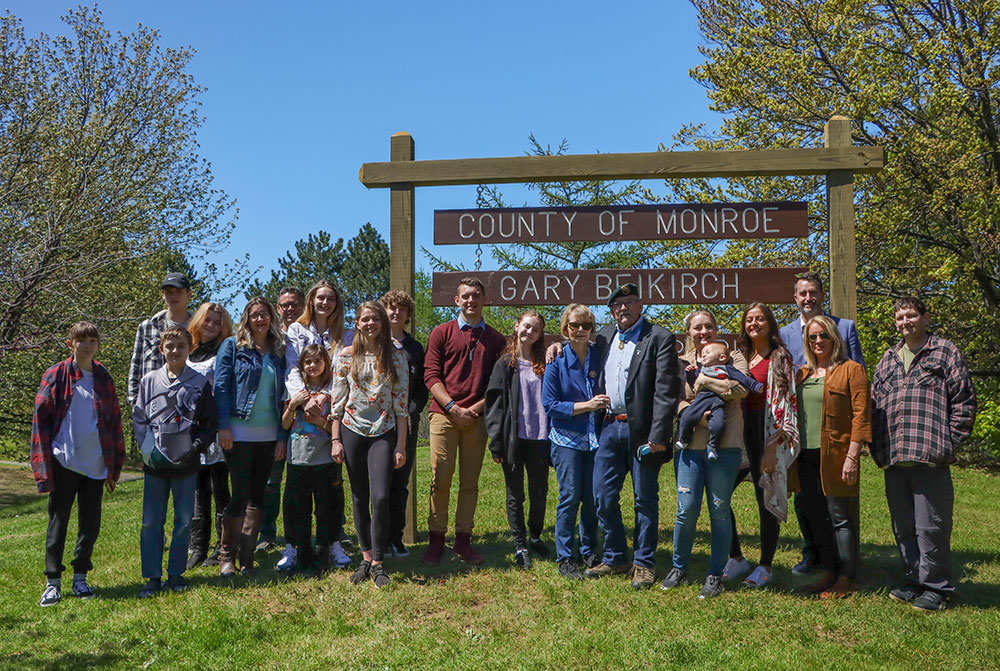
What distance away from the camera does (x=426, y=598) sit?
523cm

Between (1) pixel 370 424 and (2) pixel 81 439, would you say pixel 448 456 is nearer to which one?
(1) pixel 370 424

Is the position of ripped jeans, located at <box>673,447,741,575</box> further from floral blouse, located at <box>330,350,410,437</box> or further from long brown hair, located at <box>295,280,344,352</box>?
long brown hair, located at <box>295,280,344,352</box>

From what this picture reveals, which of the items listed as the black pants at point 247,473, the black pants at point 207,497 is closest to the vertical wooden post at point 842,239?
the black pants at point 247,473

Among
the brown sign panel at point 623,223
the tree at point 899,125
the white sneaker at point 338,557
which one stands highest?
the tree at point 899,125

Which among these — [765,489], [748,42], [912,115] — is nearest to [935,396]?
[765,489]

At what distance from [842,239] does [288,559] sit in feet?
16.1

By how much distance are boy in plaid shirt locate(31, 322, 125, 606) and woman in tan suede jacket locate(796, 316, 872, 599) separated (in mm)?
4656

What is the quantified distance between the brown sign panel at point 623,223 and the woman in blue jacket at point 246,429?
1.95m

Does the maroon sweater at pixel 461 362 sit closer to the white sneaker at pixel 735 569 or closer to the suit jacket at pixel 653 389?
the suit jacket at pixel 653 389

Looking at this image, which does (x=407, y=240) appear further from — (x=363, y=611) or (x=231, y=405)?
(x=363, y=611)

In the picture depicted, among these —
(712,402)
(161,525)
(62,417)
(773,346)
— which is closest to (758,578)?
(712,402)

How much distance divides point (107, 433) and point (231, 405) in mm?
835

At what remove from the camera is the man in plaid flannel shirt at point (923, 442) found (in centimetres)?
510

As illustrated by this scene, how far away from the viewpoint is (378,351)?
5609 mm
